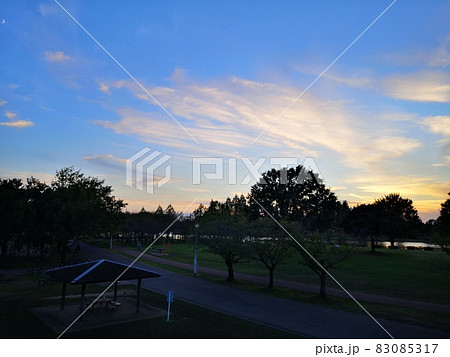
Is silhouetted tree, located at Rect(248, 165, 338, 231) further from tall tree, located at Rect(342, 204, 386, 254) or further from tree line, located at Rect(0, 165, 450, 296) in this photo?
tall tree, located at Rect(342, 204, 386, 254)

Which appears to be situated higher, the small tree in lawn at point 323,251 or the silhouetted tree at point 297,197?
the silhouetted tree at point 297,197

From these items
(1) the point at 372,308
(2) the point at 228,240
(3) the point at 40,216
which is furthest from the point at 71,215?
(1) the point at 372,308

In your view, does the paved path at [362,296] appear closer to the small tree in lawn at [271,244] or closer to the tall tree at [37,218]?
the small tree in lawn at [271,244]

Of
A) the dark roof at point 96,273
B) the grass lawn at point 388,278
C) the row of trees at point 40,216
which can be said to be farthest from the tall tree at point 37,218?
the dark roof at point 96,273

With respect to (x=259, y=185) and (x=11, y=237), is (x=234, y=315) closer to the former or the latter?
(x=11, y=237)

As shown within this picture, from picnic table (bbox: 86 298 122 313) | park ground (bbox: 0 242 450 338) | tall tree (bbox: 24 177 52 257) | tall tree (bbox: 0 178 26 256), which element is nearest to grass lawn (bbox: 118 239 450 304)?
park ground (bbox: 0 242 450 338)

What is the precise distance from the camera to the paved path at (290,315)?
42.7 ft

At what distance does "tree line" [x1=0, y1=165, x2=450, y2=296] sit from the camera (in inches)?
895

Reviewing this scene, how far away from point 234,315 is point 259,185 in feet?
203

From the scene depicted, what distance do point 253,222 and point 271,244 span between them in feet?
14.0

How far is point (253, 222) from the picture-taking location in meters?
28.2

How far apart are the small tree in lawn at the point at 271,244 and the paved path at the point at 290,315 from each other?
139 inches
